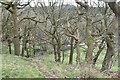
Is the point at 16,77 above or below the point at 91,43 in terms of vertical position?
below

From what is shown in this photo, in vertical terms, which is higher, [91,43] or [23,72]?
[91,43]

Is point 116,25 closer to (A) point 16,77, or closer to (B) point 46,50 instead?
(A) point 16,77

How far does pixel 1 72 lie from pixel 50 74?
7.90 feet

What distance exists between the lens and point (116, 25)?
503 inches

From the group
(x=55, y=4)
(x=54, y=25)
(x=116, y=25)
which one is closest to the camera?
(x=116, y=25)

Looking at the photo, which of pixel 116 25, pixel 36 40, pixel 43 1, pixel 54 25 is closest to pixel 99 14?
pixel 54 25

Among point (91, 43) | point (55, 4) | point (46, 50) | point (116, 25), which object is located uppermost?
point (55, 4)

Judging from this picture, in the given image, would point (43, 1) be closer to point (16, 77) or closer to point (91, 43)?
point (91, 43)

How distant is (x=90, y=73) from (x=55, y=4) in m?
14.4

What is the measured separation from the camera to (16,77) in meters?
11.1

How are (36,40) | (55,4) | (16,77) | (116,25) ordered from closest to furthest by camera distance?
(16,77) → (116,25) → (55,4) → (36,40)

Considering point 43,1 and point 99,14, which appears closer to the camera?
point 99,14

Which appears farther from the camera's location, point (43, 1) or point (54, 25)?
point (43, 1)

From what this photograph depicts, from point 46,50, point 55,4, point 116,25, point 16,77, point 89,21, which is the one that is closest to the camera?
point 16,77
